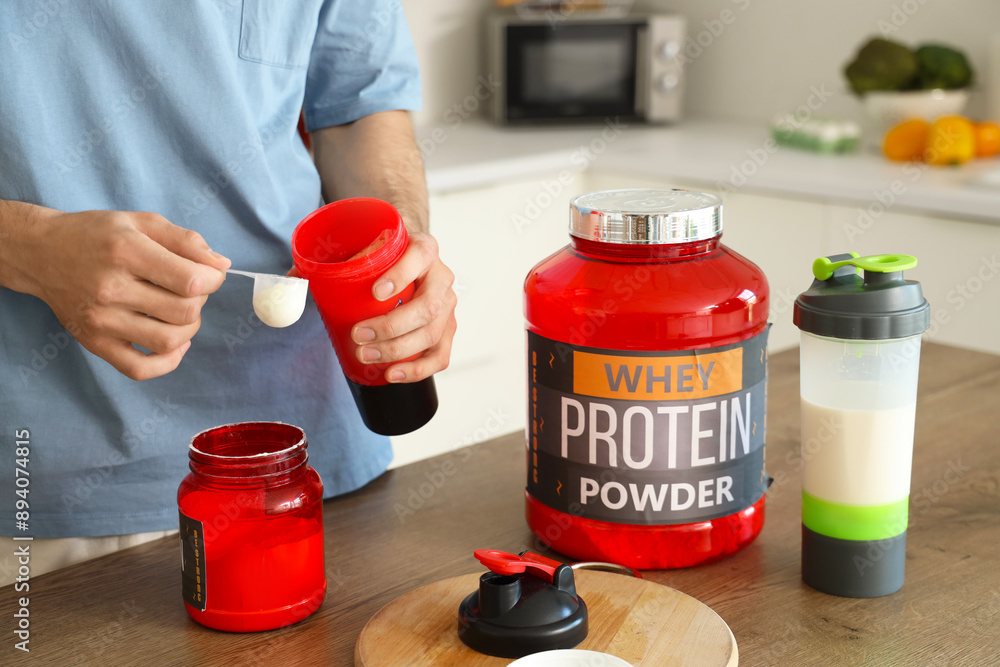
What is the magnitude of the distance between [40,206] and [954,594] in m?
0.76

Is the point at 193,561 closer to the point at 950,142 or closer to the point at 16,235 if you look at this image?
the point at 16,235

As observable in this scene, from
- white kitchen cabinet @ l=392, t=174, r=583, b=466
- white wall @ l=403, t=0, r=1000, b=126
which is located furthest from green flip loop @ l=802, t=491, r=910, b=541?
white wall @ l=403, t=0, r=1000, b=126

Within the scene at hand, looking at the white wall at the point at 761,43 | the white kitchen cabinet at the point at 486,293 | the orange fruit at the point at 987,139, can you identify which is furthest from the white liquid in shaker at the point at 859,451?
the white wall at the point at 761,43

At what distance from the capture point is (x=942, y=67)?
96.3 inches

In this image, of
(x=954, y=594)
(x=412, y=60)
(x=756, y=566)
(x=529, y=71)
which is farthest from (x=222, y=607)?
(x=529, y=71)

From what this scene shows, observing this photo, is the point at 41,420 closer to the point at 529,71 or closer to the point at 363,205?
the point at 363,205

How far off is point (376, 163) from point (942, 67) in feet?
6.29

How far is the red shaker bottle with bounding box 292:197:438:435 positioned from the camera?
0.71 metres

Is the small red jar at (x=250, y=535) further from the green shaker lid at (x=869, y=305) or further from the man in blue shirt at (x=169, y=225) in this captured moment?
the green shaker lid at (x=869, y=305)

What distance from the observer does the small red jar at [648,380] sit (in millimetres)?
700

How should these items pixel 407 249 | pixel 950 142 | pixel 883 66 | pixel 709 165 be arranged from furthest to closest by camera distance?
pixel 883 66, pixel 709 165, pixel 950 142, pixel 407 249

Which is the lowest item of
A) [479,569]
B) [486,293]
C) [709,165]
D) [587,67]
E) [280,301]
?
[486,293]

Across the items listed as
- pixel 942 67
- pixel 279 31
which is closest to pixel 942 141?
pixel 942 67

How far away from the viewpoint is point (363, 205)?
0.77 metres
